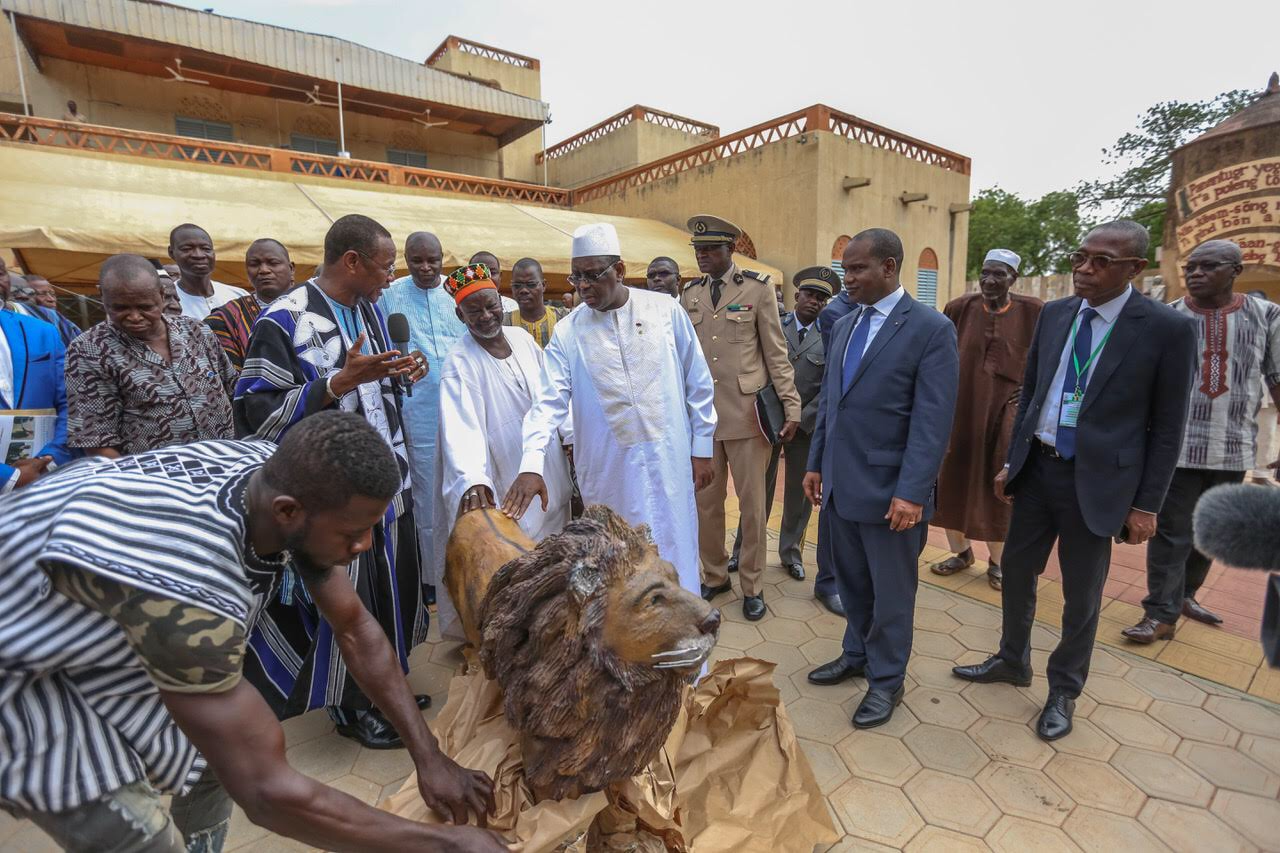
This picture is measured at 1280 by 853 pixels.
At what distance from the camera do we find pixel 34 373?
9.68ft

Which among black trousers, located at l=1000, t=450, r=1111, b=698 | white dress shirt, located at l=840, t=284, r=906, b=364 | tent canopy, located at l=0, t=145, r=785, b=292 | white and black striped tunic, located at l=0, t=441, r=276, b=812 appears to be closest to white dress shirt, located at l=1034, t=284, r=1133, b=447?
black trousers, located at l=1000, t=450, r=1111, b=698

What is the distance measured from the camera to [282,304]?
8.66 ft

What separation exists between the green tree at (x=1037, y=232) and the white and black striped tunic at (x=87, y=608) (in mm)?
30013

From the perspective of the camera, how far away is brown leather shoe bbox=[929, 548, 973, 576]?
184 inches

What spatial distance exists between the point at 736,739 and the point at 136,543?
2.02 meters

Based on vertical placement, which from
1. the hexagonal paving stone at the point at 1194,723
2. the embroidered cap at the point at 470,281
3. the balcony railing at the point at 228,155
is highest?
the balcony railing at the point at 228,155

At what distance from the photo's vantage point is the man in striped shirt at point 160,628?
114 cm

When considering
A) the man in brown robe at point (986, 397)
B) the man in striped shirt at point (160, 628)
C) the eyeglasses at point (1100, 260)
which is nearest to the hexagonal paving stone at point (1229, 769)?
the man in brown robe at point (986, 397)

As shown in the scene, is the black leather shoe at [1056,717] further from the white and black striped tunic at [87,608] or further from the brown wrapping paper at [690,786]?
the white and black striped tunic at [87,608]

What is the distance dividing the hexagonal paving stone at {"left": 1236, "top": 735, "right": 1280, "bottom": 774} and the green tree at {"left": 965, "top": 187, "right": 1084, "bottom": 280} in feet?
90.0

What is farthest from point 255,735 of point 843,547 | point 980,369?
point 980,369

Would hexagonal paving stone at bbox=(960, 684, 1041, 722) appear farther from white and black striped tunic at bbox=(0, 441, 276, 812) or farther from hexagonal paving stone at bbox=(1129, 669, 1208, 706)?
white and black striped tunic at bbox=(0, 441, 276, 812)

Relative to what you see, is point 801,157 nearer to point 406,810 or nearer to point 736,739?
point 736,739

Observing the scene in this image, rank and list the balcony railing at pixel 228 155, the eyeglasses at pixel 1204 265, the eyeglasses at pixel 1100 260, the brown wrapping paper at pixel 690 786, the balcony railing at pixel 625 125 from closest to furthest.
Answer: the brown wrapping paper at pixel 690 786 → the eyeglasses at pixel 1100 260 → the eyeglasses at pixel 1204 265 → the balcony railing at pixel 228 155 → the balcony railing at pixel 625 125
